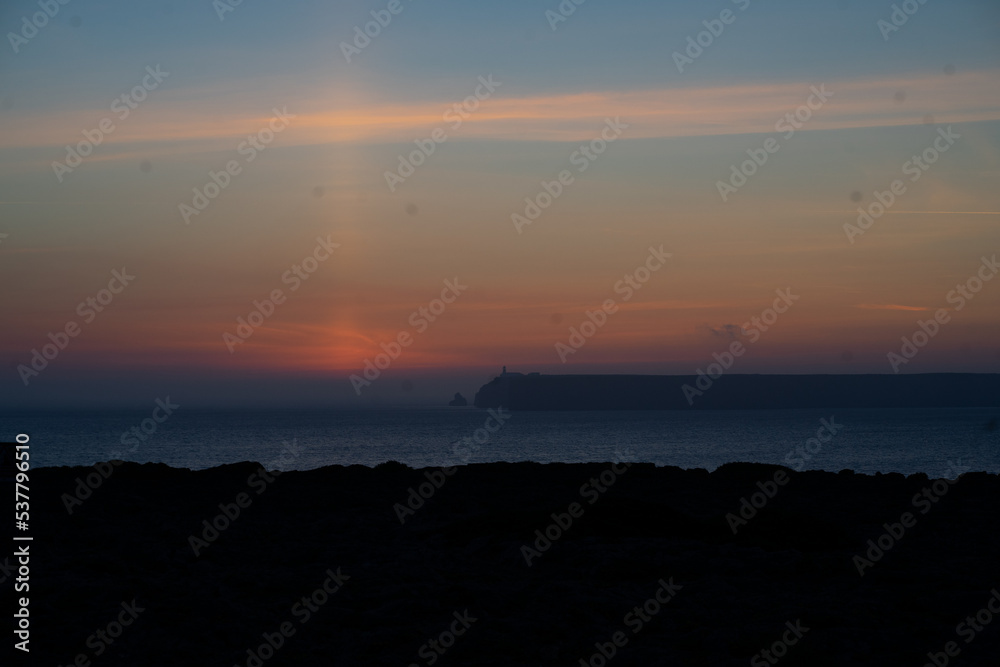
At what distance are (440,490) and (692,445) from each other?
92.5 m

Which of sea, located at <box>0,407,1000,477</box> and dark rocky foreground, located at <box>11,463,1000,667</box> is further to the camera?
sea, located at <box>0,407,1000,477</box>

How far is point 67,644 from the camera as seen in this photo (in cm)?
887

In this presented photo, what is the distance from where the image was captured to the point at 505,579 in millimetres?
11719

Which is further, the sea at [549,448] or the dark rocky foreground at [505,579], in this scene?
the sea at [549,448]

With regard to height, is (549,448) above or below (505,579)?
above

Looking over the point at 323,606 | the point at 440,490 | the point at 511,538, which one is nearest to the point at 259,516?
the point at 440,490

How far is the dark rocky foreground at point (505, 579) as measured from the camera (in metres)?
8.87

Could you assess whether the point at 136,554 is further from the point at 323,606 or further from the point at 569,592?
the point at 569,592

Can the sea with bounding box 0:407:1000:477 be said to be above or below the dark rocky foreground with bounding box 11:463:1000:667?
above

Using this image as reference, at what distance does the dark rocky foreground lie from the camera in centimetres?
887

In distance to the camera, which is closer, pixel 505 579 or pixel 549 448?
pixel 505 579

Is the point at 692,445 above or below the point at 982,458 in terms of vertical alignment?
above

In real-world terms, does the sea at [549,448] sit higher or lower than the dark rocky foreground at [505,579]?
higher

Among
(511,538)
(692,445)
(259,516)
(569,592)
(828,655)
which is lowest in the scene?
(828,655)
